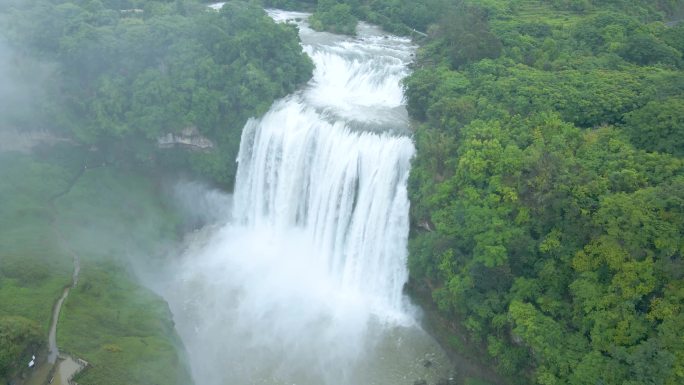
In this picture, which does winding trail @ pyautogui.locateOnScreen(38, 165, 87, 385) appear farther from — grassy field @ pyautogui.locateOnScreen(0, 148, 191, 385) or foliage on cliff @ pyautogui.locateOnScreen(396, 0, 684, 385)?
foliage on cliff @ pyautogui.locateOnScreen(396, 0, 684, 385)

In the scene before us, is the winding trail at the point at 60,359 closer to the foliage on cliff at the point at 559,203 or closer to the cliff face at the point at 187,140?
the cliff face at the point at 187,140

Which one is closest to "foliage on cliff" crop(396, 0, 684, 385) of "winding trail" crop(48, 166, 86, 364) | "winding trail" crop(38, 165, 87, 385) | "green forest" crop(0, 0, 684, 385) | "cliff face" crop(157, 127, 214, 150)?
"green forest" crop(0, 0, 684, 385)

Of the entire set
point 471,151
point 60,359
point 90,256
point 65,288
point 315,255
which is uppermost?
point 471,151

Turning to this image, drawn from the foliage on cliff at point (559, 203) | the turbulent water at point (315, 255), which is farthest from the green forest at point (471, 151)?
the turbulent water at point (315, 255)

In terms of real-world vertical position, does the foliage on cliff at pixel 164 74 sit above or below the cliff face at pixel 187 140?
above

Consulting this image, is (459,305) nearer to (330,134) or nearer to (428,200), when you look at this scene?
(428,200)

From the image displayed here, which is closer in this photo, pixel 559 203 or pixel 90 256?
pixel 559 203

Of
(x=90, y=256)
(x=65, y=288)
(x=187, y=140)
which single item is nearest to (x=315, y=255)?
(x=187, y=140)

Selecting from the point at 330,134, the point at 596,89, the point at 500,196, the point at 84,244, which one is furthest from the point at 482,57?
the point at 84,244

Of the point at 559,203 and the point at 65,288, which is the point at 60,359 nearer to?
the point at 65,288
